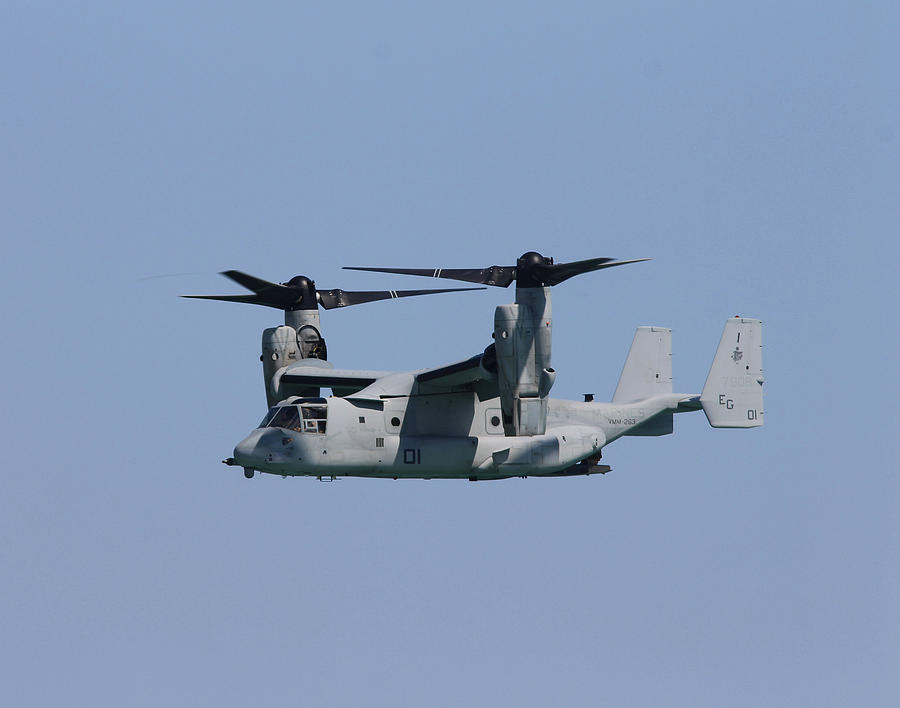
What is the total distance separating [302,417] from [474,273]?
15.6ft

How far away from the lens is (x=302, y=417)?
98.9ft

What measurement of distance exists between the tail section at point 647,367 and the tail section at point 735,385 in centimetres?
231

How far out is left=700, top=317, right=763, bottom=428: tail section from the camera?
3406cm

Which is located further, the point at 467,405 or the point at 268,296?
the point at 268,296

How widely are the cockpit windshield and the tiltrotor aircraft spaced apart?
0.08 ft

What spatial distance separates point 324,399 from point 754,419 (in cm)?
1040

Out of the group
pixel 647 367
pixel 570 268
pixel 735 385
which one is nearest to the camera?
pixel 570 268

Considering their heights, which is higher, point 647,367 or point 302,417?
point 647,367

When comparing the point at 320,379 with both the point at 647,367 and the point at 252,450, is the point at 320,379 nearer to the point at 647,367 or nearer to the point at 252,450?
the point at 252,450

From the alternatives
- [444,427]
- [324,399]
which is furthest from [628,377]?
[324,399]

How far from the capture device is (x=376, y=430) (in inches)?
1210

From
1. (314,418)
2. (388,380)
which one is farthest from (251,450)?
(388,380)

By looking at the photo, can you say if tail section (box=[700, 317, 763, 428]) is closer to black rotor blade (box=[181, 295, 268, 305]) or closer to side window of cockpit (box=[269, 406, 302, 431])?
side window of cockpit (box=[269, 406, 302, 431])

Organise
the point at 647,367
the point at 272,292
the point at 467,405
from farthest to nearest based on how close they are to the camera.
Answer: the point at 647,367
the point at 272,292
the point at 467,405
